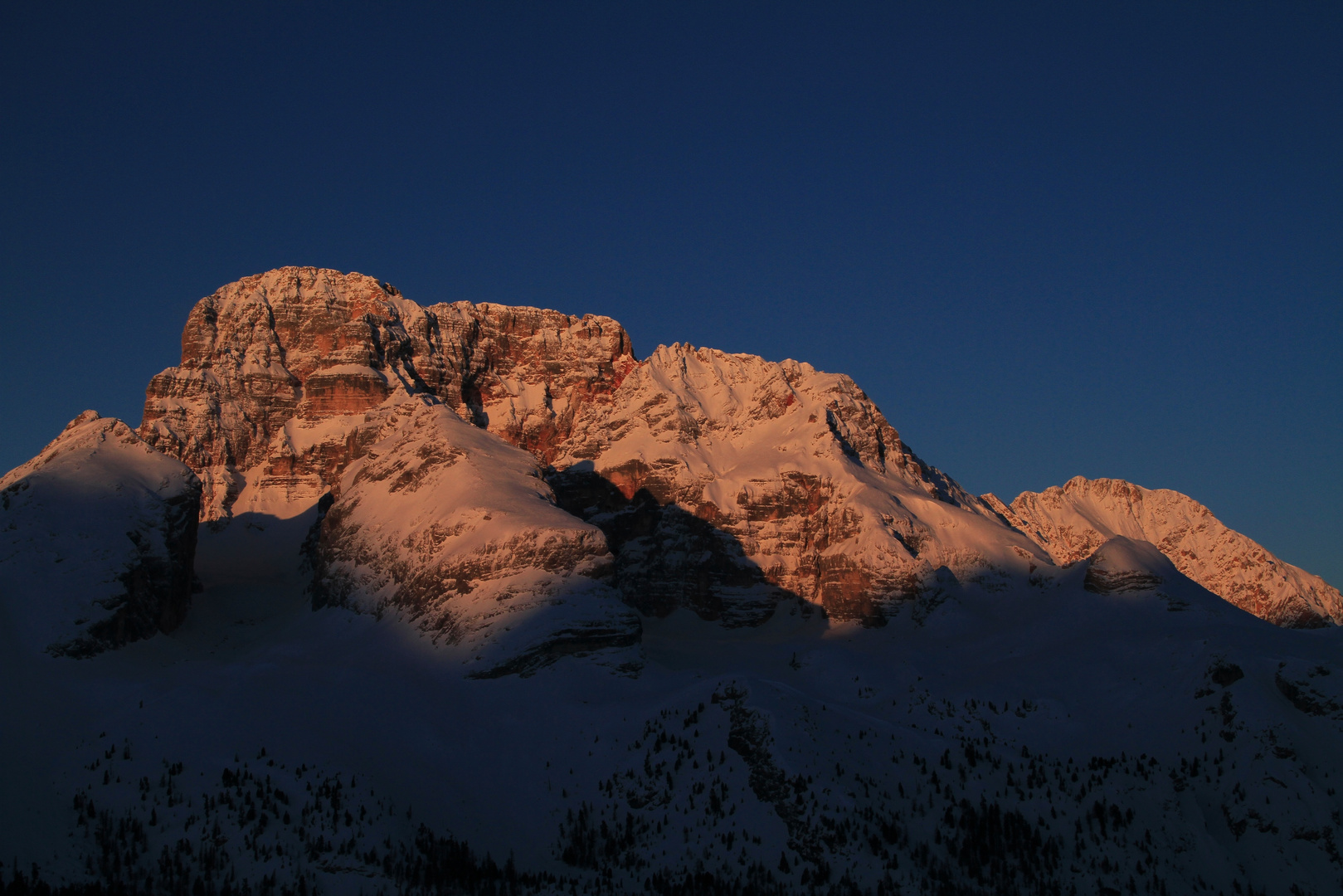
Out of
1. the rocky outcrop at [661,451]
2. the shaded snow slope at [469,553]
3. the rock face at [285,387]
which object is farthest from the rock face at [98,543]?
the rock face at [285,387]

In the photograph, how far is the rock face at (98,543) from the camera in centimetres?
11438

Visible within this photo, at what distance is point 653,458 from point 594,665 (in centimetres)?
7461

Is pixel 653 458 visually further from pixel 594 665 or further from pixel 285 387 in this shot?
pixel 594 665

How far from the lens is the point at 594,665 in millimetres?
100438

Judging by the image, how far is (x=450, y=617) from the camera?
4407 inches

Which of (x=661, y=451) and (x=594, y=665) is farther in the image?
(x=661, y=451)

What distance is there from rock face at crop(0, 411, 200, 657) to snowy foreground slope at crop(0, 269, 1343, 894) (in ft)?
1.40

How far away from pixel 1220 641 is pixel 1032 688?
15084 millimetres

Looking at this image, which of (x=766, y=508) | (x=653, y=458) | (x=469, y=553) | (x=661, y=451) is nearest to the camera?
(x=469, y=553)

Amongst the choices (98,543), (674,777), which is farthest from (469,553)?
(674,777)

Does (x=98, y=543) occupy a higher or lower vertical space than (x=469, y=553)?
higher

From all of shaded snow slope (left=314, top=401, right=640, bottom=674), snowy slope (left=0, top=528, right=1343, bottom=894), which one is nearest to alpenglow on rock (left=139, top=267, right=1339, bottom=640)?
shaded snow slope (left=314, top=401, right=640, bottom=674)

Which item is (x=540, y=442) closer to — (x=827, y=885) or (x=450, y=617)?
(x=450, y=617)

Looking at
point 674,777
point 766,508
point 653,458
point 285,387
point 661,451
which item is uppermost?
point 285,387
